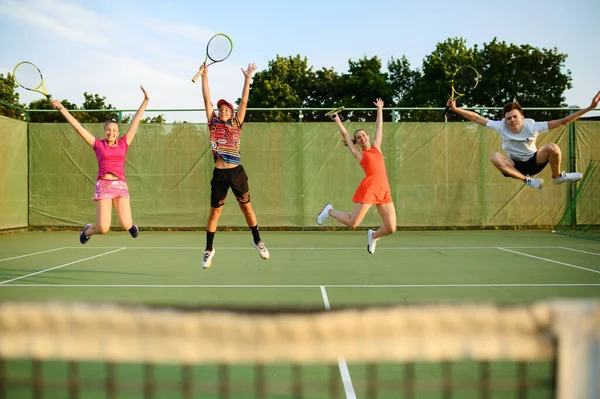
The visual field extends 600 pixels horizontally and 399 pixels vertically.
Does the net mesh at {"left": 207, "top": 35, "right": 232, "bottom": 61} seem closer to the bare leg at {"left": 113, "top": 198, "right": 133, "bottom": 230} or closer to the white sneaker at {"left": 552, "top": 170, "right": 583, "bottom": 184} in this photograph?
the bare leg at {"left": 113, "top": 198, "right": 133, "bottom": 230}

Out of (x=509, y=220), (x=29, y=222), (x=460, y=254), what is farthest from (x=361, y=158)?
(x=29, y=222)

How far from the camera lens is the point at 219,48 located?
6.20 m

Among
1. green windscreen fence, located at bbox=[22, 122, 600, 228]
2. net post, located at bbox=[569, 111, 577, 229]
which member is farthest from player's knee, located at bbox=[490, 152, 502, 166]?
net post, located at bbox=[569, 111, 577, 229]

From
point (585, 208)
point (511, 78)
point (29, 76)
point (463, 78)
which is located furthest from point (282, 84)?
point (29, 76)

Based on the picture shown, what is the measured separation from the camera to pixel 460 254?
8.23 meters

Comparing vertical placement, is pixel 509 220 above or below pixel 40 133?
below

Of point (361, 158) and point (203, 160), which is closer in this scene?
point (361, 158)

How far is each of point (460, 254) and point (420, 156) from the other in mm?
4490

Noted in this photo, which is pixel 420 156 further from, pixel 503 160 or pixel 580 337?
pixel 580 337

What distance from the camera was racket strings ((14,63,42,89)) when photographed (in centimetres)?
657

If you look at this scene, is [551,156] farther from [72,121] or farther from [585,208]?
[585,208]

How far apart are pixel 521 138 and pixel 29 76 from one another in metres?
5.90

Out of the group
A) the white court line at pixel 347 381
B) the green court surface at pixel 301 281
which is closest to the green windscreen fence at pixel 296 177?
the green court surface at pixel 301 281

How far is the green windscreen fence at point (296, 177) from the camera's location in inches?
482
